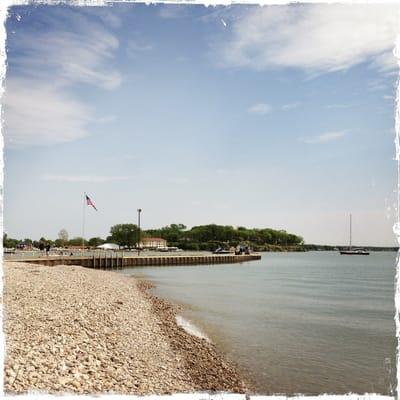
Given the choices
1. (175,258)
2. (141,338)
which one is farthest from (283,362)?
(175,258)

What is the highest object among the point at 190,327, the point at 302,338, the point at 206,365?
the point at 206,365

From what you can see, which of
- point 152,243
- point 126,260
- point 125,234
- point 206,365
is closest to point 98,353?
point 206,365

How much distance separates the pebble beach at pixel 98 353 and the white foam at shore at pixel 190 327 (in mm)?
864

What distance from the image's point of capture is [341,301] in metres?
29.5

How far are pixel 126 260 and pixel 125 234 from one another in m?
93.9

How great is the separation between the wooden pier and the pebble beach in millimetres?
33379

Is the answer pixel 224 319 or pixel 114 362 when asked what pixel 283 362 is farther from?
pixel 224 319

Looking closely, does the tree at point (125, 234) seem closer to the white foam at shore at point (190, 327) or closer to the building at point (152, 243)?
the building at point (152, 243)

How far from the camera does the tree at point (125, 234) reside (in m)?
155

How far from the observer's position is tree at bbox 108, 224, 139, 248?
510ft

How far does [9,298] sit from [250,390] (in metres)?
8.60

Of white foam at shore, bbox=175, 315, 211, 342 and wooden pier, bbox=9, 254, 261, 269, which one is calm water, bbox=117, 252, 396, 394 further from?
wooden pier, bbox=9, 254, 261, 269

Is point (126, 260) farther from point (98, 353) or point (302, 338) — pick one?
point (98, 353)

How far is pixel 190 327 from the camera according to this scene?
16453mm
